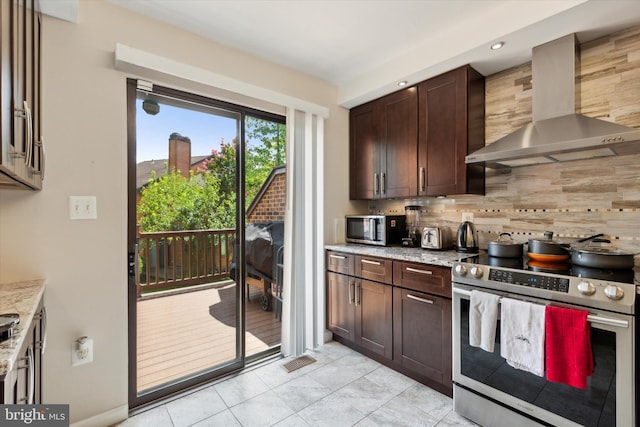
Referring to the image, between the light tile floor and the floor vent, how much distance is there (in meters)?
0.05

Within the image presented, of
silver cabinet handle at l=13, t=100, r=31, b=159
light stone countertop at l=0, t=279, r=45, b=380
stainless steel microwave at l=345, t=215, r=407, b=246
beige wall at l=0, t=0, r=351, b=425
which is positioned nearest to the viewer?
light stone countertop at l=0, t=279, r=45, b=380

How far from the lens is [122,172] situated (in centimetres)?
194

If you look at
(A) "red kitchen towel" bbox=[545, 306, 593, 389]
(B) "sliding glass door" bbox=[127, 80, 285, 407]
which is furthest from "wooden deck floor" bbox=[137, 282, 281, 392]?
(A) "red kitchen towel" bbox=[545, 306, 593, 389]

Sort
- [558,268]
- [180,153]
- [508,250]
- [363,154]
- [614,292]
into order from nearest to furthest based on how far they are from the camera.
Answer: [614,292] < [558,268] < [508,250] < [180,153] < [363,154]

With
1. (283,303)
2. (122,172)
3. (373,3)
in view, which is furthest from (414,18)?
(283,303)

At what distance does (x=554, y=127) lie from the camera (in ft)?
6.23

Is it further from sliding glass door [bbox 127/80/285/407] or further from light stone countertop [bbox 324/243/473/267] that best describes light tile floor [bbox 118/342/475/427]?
light stone countertop [bbox 324/243/473/267]

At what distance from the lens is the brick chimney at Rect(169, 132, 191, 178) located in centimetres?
225

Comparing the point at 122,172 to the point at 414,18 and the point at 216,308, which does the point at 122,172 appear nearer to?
the point at 216,308

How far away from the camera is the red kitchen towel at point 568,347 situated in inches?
56.7

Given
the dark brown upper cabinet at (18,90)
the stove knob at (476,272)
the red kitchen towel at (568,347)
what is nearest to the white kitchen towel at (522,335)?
the red kitchen towel at (568,347)

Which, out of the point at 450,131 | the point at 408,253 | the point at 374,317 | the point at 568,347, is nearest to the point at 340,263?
the point at 374,317

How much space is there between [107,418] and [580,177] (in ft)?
11.5

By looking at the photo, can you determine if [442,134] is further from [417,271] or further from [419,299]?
[419,299]
